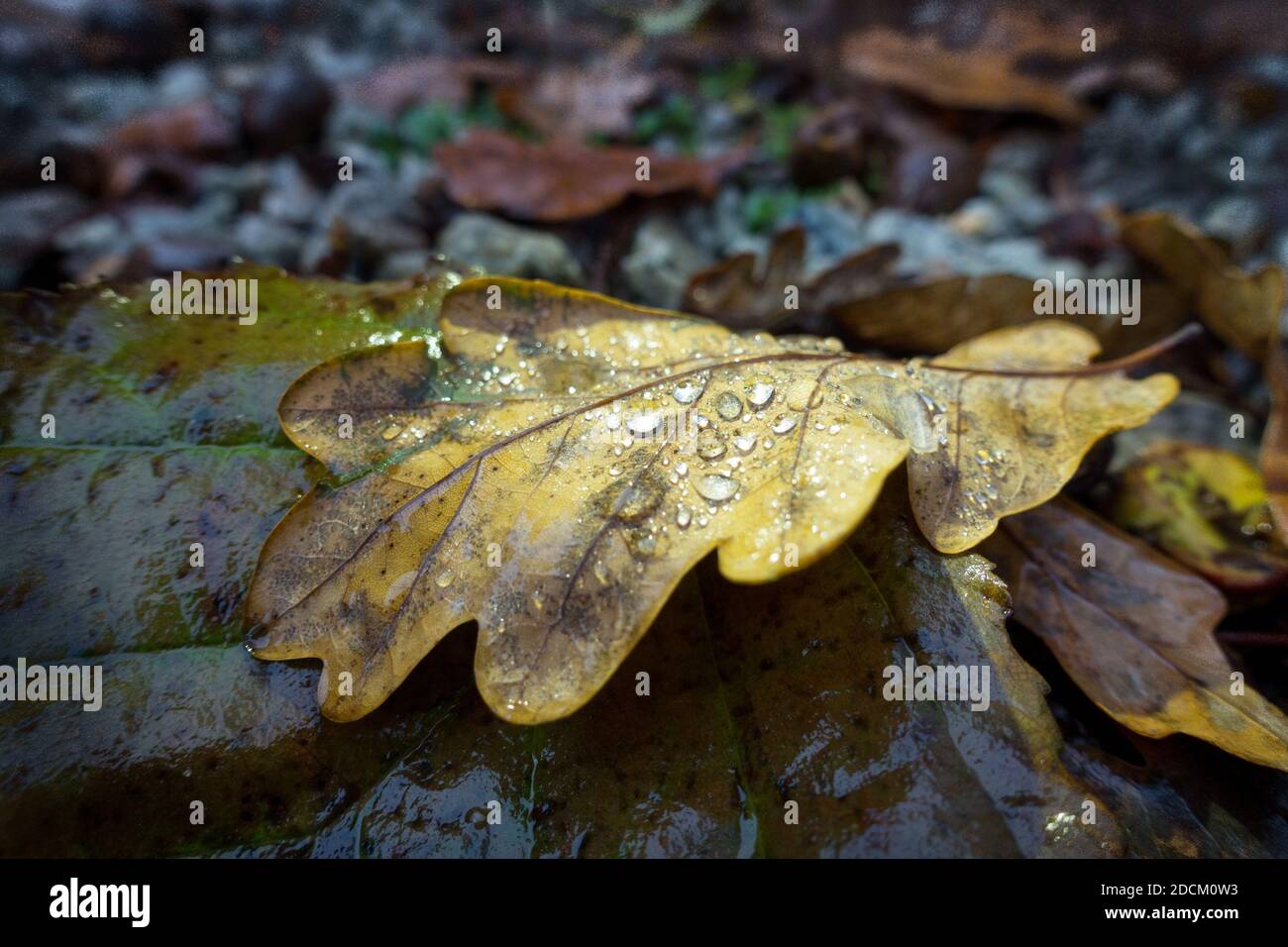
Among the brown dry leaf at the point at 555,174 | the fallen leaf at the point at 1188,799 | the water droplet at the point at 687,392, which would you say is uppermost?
the brown dry leaf at the point at 555,174

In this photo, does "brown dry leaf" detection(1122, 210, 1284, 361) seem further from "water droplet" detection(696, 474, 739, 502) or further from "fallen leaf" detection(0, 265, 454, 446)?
"fallen leaf" detection(0, 265, 454, 446)

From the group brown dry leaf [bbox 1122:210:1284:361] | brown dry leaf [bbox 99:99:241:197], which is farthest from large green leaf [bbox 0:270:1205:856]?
brown dry leaf [bbox 99:99:241:197]

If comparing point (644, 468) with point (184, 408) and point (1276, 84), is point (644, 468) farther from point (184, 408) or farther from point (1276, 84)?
point (1276, 84)

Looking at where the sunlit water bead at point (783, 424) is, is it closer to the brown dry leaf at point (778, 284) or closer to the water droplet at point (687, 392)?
the water droplet at point (687, 392)

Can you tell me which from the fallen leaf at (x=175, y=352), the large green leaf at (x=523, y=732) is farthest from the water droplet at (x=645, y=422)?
the fallen leaf at (x=175, y=352)

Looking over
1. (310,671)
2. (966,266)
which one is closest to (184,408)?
(310,671)

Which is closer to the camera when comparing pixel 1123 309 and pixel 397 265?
pixel 1123 309
